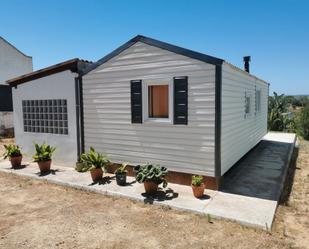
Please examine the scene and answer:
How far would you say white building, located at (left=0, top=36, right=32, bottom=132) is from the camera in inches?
728

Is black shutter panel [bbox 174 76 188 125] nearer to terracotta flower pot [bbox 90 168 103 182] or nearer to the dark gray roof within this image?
the dark gray roof

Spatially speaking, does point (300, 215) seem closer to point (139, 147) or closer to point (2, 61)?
point (139, 147)

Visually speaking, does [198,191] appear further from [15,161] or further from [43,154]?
[15,161]

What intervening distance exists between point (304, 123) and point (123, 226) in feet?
53.8

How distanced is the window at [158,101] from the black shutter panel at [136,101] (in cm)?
26

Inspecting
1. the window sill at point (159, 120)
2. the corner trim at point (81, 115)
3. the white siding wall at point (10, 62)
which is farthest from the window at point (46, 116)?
the white siding wall at point (10, 62)

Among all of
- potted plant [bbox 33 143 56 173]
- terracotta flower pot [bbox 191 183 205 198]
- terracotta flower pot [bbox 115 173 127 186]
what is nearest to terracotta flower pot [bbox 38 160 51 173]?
potted plant [bbox 33 143 56 173]

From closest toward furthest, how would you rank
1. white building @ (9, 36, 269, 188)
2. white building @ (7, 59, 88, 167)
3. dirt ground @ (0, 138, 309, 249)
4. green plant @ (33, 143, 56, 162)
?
1. dirt ground @ (0, 138, 309, 249)
2. white building @ (9, 36, 269, 188)
3. green plant @ (33, 143, 56, 162)
4. white building @ (7, 59, 88, 167)

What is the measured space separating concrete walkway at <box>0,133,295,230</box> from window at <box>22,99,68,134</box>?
1363 millimetres

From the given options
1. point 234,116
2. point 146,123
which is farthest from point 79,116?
point 234,116

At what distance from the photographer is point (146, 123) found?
7.28 m

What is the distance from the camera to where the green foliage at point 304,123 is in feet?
57.0

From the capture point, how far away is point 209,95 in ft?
20.5

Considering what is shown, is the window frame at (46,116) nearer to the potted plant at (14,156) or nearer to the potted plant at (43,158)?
the potted plant at (43,158)
